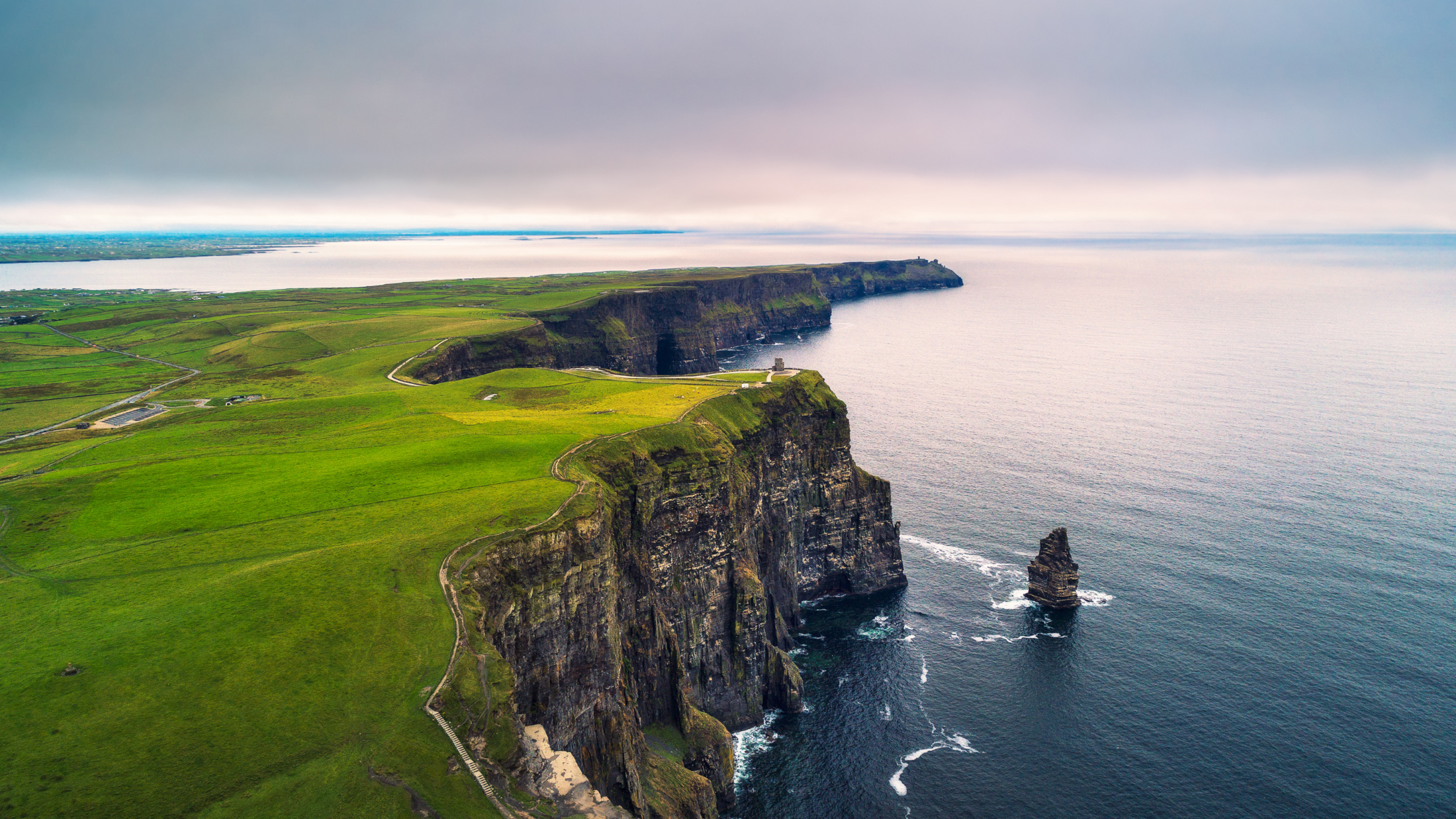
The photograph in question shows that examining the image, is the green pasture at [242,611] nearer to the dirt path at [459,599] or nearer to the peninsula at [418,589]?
the peninsula at [418,589]

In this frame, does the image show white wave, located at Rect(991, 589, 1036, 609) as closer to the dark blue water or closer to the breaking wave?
the dark blue water

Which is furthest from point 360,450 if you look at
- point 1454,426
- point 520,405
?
point 1454,426

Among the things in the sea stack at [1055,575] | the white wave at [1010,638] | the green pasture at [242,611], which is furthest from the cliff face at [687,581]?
the sea stack at [1055,575]

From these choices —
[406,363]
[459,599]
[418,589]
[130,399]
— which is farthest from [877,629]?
[130,399]

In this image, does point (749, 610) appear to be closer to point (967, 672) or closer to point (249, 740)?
point (967, 672)

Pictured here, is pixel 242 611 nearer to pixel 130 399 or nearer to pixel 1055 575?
pixel 1055 575

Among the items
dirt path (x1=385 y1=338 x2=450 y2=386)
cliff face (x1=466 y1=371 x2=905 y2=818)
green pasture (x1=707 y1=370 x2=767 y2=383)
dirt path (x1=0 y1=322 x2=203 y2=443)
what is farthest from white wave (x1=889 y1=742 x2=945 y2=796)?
dirt path (x1=0 y1=322 x2=203 y2=443)
